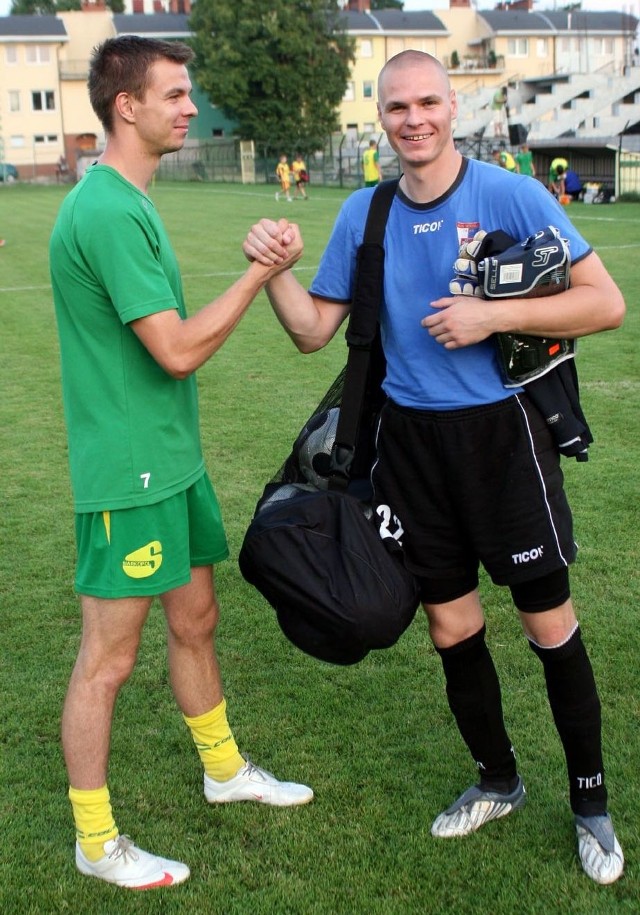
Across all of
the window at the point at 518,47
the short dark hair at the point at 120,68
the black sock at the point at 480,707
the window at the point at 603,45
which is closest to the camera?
the short dark hair at the point at 120,68

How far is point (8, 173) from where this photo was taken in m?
67.8

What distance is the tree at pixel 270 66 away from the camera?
62.5 m

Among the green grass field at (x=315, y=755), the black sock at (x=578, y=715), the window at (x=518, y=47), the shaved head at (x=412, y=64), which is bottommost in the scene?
the green grass field at (x=315, y=755)

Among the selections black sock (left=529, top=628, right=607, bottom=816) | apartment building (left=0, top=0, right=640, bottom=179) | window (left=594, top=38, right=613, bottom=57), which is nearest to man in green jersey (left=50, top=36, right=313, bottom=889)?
black sock (left=529, top=628, right=607, bottom=816)

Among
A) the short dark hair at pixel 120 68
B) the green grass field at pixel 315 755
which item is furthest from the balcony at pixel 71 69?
the short dark hair at pixel 120 68

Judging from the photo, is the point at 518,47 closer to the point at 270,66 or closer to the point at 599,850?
the point at 270,66

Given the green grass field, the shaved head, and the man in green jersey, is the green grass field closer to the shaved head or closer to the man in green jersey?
the man in green jersey

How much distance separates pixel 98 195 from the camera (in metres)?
2.81

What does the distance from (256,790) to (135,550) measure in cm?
103

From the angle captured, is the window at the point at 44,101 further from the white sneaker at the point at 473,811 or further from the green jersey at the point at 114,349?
the white sneaker at the point at 473,811

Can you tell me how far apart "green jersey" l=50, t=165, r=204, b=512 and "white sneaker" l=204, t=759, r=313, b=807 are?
1.08 m

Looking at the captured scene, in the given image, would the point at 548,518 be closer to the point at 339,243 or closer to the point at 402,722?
the point at 339,243

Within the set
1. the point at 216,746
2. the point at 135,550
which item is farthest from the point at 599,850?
the point at 135,550

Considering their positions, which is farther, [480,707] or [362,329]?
[480,707]
